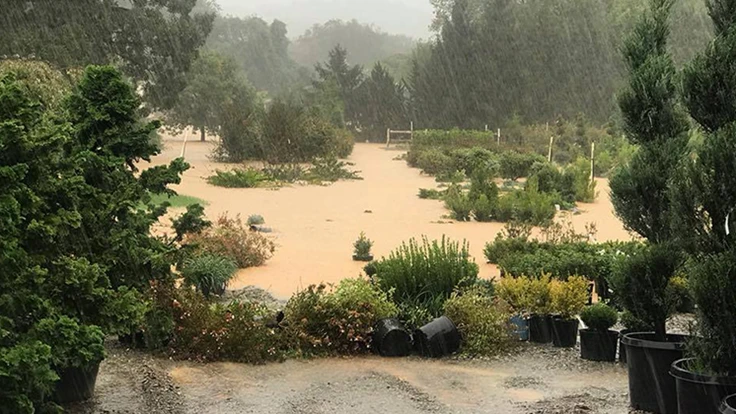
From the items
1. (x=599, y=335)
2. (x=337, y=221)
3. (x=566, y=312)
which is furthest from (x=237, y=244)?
(x=599, y=335)

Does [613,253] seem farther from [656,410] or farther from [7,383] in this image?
[7,383]

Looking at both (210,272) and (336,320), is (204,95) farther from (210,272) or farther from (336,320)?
(336,320)

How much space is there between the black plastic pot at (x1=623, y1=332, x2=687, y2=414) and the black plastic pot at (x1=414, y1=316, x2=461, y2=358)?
2.15m

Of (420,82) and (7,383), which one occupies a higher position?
(420,82)

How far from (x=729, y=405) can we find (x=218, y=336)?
14.9ft

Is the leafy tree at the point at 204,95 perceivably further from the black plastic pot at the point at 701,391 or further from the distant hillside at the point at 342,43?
the distant hillside at the point at 342,43

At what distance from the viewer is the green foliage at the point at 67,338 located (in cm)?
483

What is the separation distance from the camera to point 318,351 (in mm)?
8000

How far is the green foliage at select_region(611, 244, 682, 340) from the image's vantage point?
20.4ft

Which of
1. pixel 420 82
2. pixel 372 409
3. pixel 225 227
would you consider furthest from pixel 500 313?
pixel 420 82

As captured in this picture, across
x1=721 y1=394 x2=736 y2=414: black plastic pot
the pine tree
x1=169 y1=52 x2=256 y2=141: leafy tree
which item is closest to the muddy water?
the pine tree

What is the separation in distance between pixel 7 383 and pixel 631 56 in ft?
15.6

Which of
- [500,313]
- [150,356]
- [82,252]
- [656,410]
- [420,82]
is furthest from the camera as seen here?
[420,82]

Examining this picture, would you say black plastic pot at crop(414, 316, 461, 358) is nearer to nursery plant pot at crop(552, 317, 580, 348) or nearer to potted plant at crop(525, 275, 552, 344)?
potted plant at crop(525, 275, 552, 344)
